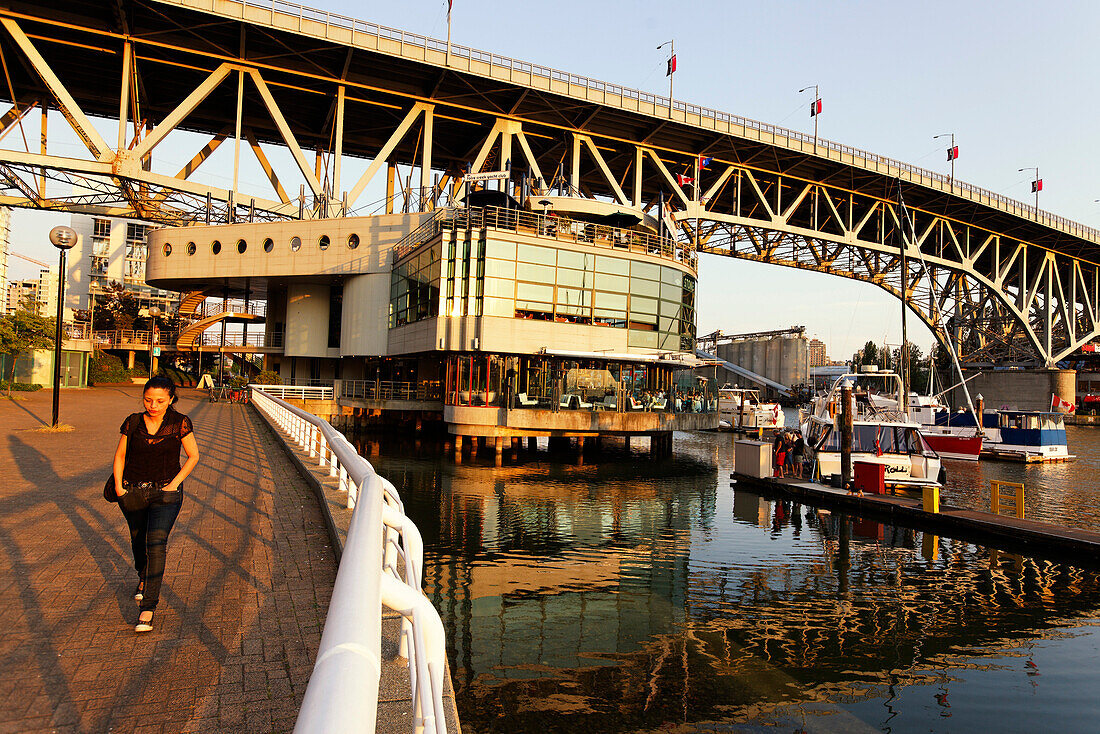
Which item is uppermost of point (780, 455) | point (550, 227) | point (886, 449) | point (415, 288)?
point (550, 227)

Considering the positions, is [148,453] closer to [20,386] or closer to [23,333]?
[23,333]

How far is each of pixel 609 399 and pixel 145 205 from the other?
133ft

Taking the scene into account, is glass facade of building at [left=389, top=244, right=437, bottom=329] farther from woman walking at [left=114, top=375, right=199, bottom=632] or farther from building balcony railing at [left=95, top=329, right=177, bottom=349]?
building balcony railing at [left=95, top=329, right=177, bottom=349]

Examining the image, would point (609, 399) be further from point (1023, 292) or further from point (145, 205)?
point (1023, 292)

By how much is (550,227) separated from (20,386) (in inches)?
1403

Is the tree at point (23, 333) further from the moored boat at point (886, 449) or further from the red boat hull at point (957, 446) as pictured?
the red boat hull at point (957, 446)

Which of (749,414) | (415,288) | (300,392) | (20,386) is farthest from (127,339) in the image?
(749,414)

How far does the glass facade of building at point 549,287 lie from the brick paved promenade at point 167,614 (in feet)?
75.3

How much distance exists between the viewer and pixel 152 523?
5.72 m

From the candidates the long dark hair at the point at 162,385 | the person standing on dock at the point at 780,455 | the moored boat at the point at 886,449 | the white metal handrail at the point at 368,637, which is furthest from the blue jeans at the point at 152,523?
the person standing on dock at the point at 780,455

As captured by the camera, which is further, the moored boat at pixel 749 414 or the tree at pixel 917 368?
the tree at pixel 917 368

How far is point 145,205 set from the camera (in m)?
50.9

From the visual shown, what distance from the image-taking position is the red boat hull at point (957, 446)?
130 ft

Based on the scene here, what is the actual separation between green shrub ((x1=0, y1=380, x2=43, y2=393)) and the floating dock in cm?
4242
